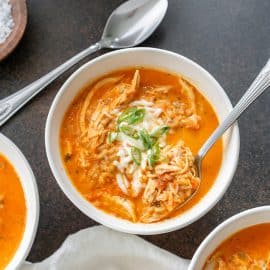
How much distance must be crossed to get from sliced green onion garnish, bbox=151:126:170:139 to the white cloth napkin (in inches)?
16.5

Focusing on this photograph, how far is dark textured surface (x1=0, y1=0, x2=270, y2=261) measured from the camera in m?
2.61

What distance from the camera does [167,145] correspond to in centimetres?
250

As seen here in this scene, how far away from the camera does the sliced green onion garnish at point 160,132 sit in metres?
2.49

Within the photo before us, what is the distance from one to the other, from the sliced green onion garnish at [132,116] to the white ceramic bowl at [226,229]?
1.71ft

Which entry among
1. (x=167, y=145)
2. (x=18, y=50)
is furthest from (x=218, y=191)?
(x=18, y=50)

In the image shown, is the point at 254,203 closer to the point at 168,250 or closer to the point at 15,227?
the point at 168,250

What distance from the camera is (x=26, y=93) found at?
2670 millimetres

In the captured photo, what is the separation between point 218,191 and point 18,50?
41.5 inches

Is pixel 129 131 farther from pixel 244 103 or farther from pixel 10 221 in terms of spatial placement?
pixel 10 221

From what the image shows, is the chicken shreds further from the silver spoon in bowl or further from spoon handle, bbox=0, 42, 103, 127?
spoon handle, bbox=0, 42, 103, 127

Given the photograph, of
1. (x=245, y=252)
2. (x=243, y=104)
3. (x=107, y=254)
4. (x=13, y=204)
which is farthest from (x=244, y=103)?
(x=13, y=204)

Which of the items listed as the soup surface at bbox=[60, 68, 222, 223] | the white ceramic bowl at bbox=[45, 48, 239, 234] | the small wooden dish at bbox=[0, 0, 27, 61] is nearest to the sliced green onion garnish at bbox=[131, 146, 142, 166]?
the soup surface at bbox=[60, 68, 222, 223]

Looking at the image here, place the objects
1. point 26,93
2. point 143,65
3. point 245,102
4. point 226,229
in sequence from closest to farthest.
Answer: point 226,229 → point 245,102 → point 143,65 → point 26,93

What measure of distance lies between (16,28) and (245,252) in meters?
1.29
